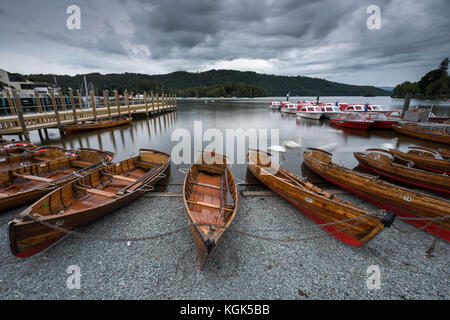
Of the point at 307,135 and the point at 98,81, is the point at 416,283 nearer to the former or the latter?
the point at 307,135

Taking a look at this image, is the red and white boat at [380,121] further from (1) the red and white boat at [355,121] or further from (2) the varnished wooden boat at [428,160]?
(2) the varnished wooden boat at [428,160]

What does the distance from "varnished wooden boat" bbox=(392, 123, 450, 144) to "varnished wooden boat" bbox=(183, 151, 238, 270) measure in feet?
83.9

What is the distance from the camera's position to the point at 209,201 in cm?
834

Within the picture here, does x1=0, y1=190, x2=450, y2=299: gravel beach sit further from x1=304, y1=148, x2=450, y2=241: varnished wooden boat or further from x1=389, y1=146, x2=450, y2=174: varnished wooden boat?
x1=389, y1=146, x2=450, y2=174: varnished wooden boat

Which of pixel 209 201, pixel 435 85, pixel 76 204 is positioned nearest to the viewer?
pixel 76 204

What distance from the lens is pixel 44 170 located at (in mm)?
10039

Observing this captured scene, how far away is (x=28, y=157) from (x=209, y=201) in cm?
1230

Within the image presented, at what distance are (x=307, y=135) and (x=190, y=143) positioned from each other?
1862cm

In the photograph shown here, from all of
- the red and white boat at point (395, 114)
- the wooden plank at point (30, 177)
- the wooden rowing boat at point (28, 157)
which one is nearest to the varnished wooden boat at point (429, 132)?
the red and white boat at point (395, 114)

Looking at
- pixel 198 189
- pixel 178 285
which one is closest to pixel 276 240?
pixel 178 285

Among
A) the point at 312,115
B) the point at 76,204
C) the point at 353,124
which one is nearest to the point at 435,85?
the point at 312,115

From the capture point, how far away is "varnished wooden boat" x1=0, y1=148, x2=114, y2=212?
25.0 feet

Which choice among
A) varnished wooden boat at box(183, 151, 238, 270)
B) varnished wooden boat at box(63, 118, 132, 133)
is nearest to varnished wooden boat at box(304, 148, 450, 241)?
varnished wooden boat at box(183, 151, 238, 270)

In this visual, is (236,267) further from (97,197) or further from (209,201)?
(97,197)
